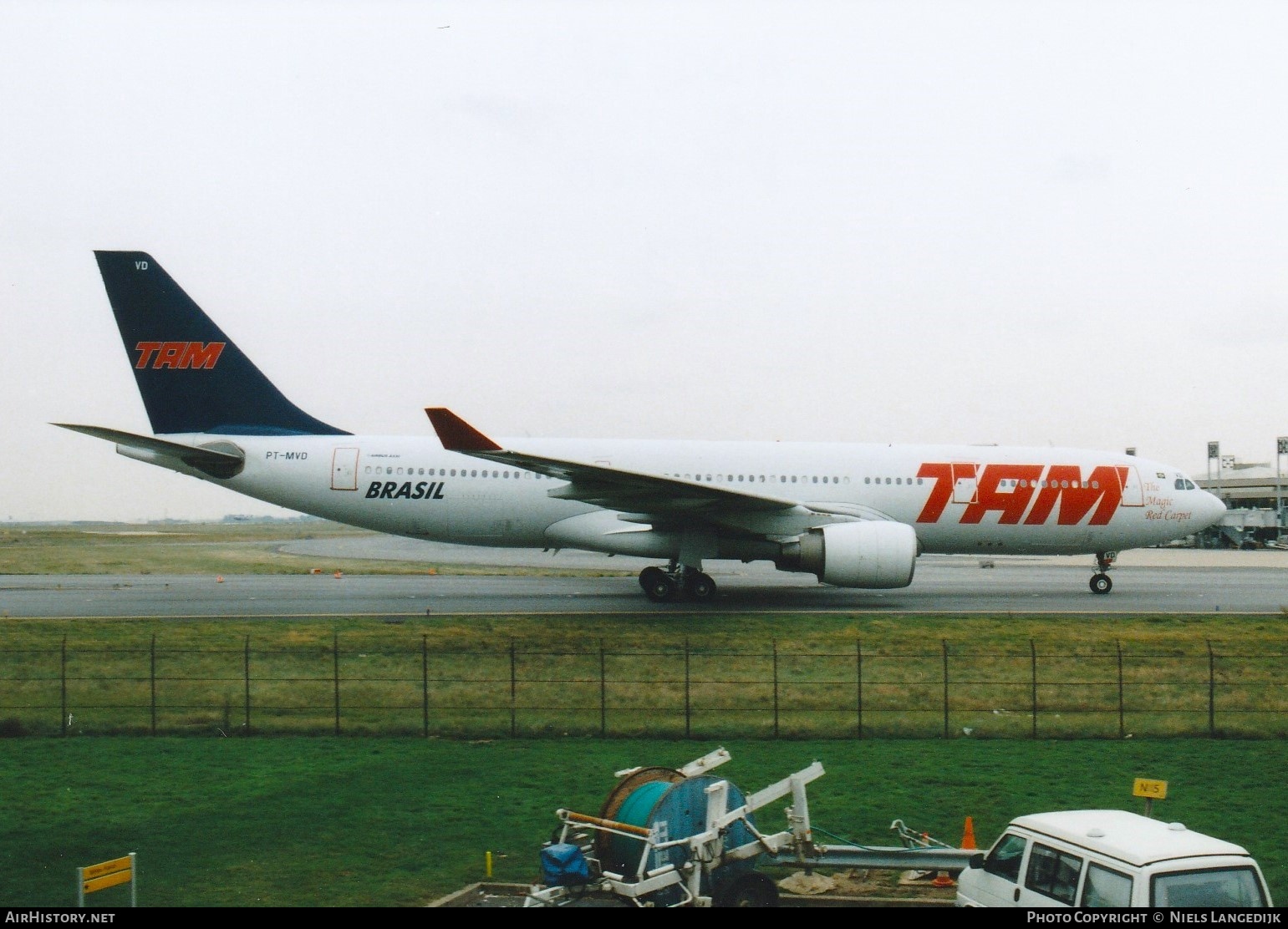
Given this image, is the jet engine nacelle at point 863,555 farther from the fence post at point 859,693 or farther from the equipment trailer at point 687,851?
the equipment trailer at point 687,851

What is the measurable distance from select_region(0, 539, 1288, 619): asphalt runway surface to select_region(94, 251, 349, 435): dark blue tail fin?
202 inches

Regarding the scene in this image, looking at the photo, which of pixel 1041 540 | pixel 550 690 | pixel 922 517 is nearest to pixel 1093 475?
pixel 1041 540

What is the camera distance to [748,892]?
8164 millimetres

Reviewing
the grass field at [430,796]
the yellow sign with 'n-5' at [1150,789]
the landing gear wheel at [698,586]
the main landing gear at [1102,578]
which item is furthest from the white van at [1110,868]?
the main landing gear at [1102,578]

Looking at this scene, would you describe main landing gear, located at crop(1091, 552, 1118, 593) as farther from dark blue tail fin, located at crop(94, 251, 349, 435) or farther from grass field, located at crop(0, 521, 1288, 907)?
dark blue tail fin, located at crop(94, 251, 349, 435)

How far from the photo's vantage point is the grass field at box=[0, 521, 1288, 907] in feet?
32.2

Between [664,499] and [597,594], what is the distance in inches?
228

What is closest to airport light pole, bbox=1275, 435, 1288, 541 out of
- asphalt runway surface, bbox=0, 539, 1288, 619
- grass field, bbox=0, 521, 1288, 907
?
asphalt runway surface, bbox=0, 539, 1288, 619

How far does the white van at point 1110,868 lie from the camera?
6.51m

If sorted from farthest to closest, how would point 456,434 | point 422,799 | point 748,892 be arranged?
point 456,434 → point 422,799 → point 748,892

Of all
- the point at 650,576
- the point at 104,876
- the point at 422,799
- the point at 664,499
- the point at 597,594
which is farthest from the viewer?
the point at 597,594

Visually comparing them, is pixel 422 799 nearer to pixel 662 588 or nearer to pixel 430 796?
pixel 430 796

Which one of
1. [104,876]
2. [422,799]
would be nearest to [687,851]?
[104,876]
